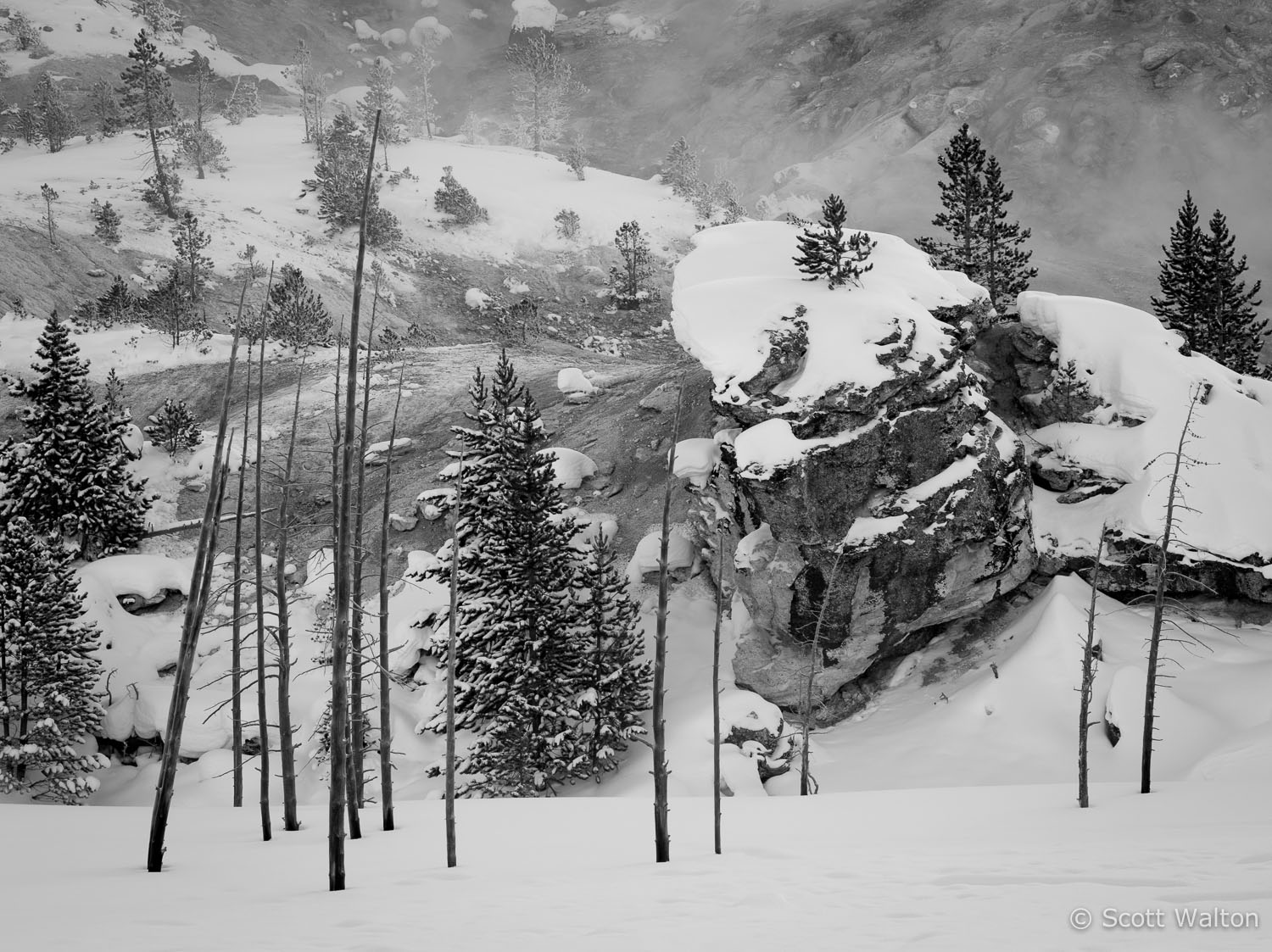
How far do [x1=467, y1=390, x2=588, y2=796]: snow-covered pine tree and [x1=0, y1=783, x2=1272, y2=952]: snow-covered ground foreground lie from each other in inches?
210

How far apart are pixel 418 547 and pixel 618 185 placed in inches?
2301

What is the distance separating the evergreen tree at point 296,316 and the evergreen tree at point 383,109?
3614 cm

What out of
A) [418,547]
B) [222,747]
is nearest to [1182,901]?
[222,747]

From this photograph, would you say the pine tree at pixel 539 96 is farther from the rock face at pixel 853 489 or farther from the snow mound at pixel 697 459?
the rock face at pixel 853 489

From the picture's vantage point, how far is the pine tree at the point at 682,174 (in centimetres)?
7600

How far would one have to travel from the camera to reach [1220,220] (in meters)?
38.7

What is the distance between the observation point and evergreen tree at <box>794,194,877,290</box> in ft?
95.9

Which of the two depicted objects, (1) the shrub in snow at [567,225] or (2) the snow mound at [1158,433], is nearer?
(2) the snow mound at [1158,433]

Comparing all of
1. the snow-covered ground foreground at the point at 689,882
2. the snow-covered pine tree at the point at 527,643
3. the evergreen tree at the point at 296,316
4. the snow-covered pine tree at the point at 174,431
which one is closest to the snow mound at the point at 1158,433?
the snow-covered ground foreground at the point at 689,882

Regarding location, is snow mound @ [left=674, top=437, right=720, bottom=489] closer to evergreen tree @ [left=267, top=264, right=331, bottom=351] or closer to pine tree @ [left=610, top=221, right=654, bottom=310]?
evergreen tree @ [left=267, top=264, right=331, bottom=351]

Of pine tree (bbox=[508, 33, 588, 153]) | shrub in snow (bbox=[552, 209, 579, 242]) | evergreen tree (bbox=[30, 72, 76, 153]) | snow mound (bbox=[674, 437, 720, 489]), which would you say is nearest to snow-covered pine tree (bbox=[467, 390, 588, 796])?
snow mound (bbox=[674, 437, 720, 489])

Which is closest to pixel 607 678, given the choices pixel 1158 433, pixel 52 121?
pixel 1158 433

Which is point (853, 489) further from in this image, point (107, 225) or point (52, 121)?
point (52, 121)

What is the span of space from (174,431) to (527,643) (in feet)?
78.2
